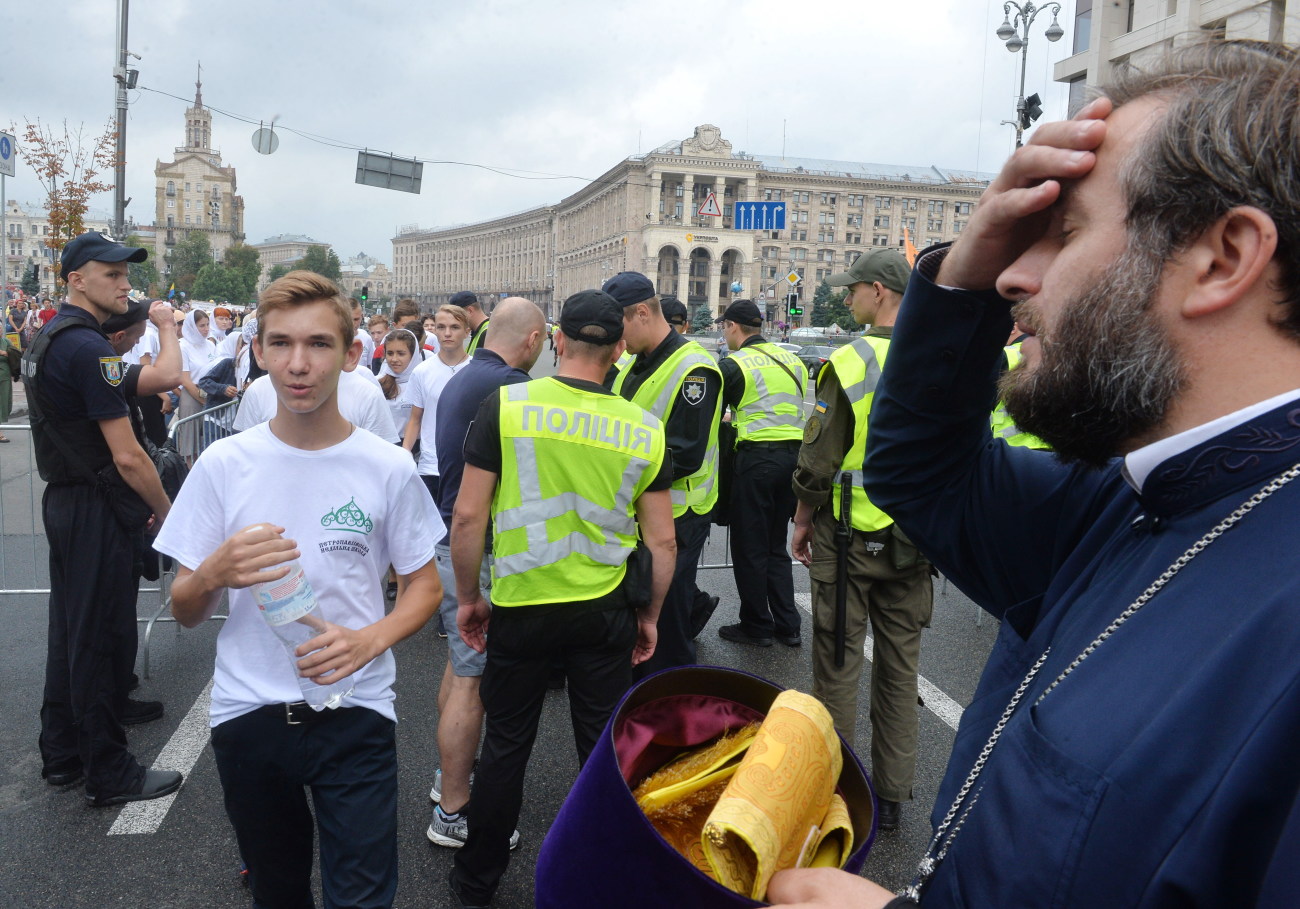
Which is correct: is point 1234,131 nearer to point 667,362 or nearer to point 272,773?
point 272,773

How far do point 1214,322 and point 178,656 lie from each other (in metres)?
5.73

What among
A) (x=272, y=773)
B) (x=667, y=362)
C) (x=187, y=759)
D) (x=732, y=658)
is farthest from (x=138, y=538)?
(x=732, y=658)

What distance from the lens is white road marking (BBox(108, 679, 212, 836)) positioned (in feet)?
11.6

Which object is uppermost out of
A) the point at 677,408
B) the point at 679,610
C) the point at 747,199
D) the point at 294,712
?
the point at 747,199

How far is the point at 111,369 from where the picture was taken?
3.56 meters

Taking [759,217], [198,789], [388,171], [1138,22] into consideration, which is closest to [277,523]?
[198,789]

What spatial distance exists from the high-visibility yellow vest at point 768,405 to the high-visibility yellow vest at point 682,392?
1.22 metres

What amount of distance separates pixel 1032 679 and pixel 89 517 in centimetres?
379

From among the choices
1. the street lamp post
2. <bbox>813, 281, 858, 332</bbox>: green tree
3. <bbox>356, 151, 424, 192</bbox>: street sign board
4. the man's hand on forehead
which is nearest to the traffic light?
the street lamp post

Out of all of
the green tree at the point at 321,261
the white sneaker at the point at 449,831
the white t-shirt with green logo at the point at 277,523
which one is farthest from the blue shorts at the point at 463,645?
the green tree at the point at 321,261

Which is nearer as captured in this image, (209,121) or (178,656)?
(178,656)

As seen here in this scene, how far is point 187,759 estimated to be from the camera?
4078 millimetres

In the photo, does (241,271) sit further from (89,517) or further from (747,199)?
(89,517)

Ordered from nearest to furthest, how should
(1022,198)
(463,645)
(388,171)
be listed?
(1022,198) < (463,645) < (388,171)
